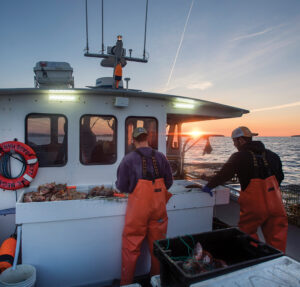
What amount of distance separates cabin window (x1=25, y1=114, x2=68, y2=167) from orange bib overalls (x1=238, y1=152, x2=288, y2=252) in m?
3.04

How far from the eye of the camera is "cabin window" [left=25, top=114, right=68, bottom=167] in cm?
395

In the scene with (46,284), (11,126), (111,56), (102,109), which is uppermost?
(111,56)

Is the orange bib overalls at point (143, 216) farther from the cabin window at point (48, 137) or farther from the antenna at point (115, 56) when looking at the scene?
the antenna at point (115, 56)

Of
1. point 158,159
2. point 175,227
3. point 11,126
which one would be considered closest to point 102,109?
point 11,126

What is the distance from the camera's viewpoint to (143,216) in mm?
2748

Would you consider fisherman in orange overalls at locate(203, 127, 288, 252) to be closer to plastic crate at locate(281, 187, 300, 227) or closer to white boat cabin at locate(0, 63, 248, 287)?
white boat cabin at locate(0, 63, 248, 287)

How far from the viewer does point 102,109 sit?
4.21 m

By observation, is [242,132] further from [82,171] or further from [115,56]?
[115,56]

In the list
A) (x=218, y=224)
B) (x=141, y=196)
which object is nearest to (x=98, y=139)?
(x=141, y=196)

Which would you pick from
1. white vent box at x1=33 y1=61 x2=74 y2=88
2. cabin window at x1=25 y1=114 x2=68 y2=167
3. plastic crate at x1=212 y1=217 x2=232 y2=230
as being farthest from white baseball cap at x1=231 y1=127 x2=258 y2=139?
white vent box at x1=33 y1=61 x2=74 y2=88

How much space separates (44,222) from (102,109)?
2.13 meters

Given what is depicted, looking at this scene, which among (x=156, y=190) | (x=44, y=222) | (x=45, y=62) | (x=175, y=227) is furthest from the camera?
(x=45, y=62)

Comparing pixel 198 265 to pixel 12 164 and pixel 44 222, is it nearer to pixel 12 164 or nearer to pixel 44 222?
pixel 44 222

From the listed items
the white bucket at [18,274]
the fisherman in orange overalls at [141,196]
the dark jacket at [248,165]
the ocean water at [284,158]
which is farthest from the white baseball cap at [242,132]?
the ocean water at [284,158]
